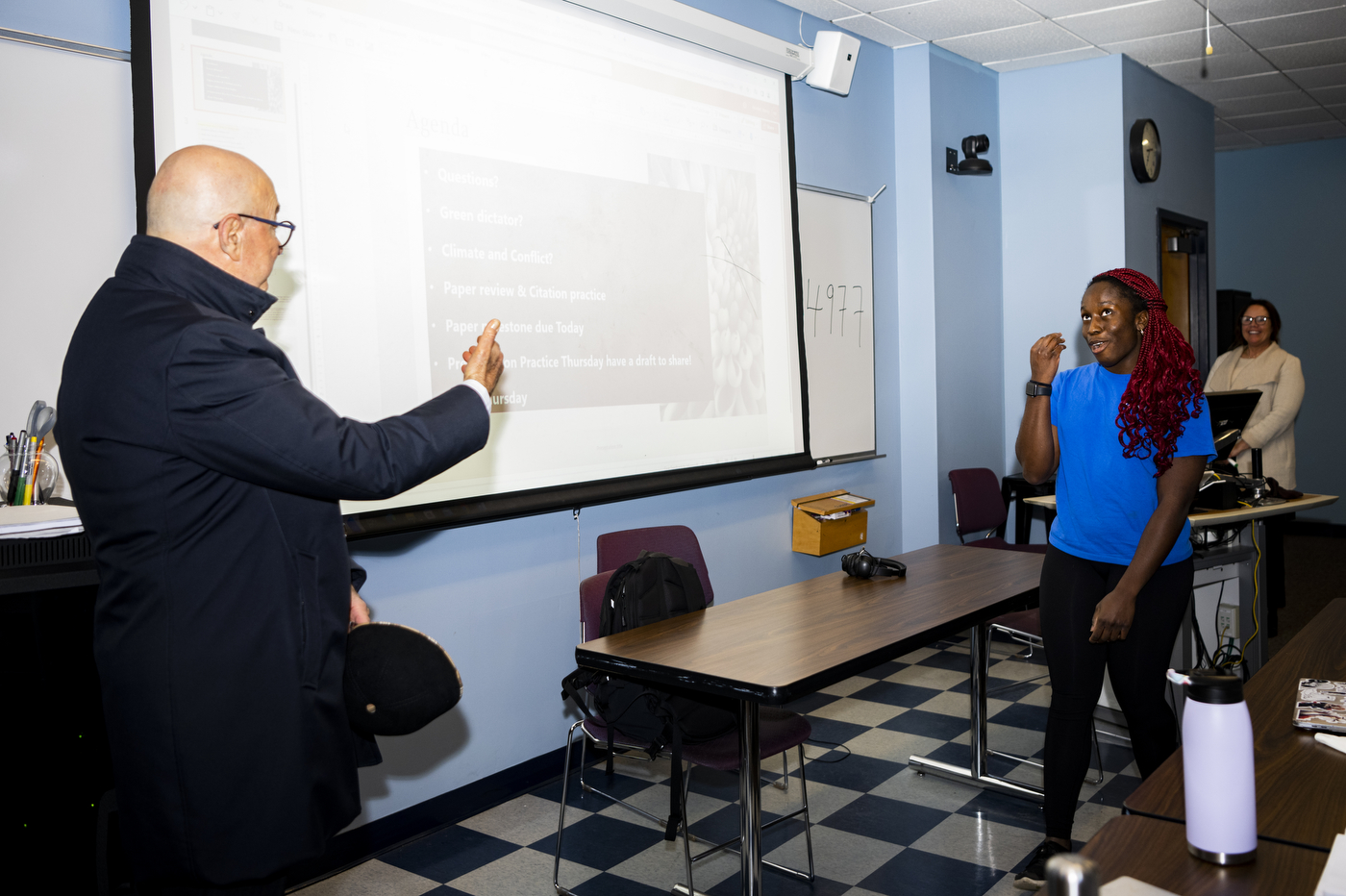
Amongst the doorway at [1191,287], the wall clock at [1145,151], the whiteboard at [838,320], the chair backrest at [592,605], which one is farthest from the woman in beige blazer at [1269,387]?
the chair backrest at [592,605]

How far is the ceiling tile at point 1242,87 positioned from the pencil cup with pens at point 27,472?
21.0ft

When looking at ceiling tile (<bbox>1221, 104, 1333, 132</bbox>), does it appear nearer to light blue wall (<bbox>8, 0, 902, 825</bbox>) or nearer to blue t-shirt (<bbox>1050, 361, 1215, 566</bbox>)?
light blue wall (<bbox>8, 0, 902, 825</bbox>)

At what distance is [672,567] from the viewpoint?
265cm

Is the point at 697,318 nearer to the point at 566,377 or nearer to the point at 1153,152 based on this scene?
the point at 566,377

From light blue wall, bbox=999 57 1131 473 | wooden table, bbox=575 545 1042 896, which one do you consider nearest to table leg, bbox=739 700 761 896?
wooden table, bbox=575 545 1042 896

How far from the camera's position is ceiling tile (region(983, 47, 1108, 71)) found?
17.0ft

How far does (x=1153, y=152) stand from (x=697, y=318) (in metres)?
A: 3.42

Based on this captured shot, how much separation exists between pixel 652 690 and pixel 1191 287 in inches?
221

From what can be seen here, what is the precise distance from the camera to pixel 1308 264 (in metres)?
7.87

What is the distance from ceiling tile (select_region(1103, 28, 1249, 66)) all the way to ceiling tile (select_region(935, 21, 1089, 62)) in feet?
0.93

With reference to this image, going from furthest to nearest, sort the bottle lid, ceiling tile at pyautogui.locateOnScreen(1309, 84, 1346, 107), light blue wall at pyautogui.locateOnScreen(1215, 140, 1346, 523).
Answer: light blue wall at pyautogui.locateOnScreen(1215, 140, 1346, 523)
ceiling tile at pyautogui.locateOnScreen(1309, 84, 1346, 107)
the bottle lid

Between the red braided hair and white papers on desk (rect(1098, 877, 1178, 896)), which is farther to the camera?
the red braided hair

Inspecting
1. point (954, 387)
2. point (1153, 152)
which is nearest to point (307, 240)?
point (954, 387)

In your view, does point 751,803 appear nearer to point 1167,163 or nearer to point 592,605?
point 592,605
